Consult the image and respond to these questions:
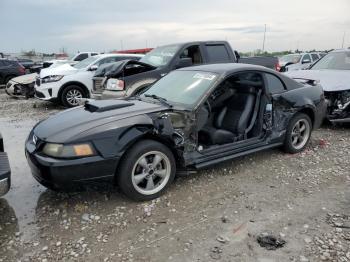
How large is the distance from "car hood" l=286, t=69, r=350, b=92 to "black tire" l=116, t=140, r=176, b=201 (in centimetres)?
420

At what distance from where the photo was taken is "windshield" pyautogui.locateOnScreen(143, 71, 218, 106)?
4.15m

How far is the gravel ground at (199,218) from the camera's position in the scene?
2850 mm

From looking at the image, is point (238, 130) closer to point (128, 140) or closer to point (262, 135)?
point (262, 135)

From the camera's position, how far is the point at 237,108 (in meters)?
4.80

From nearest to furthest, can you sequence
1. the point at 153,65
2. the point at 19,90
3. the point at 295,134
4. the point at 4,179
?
1. the point at 4,179
2. the point at 295,134
3. the point at 153,65
4. the point at 19,90

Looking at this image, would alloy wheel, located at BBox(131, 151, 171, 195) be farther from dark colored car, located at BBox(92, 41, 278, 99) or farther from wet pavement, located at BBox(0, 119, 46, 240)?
dark colored car, located at BBox(92, 41, 278, 99)

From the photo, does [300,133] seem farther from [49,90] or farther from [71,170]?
[49,90]

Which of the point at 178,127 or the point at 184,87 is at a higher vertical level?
the point at 184,87

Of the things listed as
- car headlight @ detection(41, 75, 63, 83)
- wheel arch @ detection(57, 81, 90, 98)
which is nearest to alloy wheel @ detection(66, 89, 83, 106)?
wheel arch @ detection(57, 81, 90, 98)

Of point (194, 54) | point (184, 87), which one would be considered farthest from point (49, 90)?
point (184, 87)

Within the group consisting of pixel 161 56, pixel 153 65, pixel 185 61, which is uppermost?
pixel 161 56

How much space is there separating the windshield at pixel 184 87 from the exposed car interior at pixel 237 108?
0.30 meters

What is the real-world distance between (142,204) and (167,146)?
2.30 ft

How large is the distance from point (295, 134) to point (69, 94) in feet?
23.3
